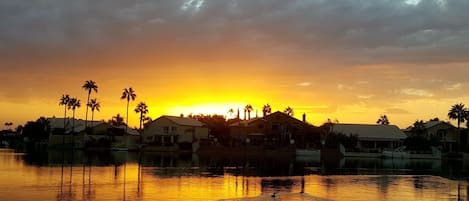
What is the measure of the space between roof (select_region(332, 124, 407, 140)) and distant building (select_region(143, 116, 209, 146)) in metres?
28.5

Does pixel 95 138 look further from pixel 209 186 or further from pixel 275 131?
pixel 209 186

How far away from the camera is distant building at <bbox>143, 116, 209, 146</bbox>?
378 feet

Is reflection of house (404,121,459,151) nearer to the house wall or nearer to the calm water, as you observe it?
the house wall

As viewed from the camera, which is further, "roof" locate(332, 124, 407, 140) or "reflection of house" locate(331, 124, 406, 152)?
"roof" locate(332, 124, 407, 140)

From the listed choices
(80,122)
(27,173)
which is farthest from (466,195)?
(80,122)

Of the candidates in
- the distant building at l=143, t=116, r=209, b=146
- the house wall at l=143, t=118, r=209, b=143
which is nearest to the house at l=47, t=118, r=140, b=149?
the house wall at l=143, t=118, r=209, b=143

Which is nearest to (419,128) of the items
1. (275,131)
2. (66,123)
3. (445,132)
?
(445,132)

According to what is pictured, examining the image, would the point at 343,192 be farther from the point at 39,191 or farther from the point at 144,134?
the point at 144,134

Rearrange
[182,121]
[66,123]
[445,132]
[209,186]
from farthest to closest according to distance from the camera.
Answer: [66,123] → [182,121] → [445,132] → [209,186]

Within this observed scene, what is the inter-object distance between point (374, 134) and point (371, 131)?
51.9 inches

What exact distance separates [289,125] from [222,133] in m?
27.1

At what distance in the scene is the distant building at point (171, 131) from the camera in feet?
378

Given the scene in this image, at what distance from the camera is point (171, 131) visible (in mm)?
115250

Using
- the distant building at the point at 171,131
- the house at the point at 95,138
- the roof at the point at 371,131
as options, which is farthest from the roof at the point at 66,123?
the roof at the point at 371,131
